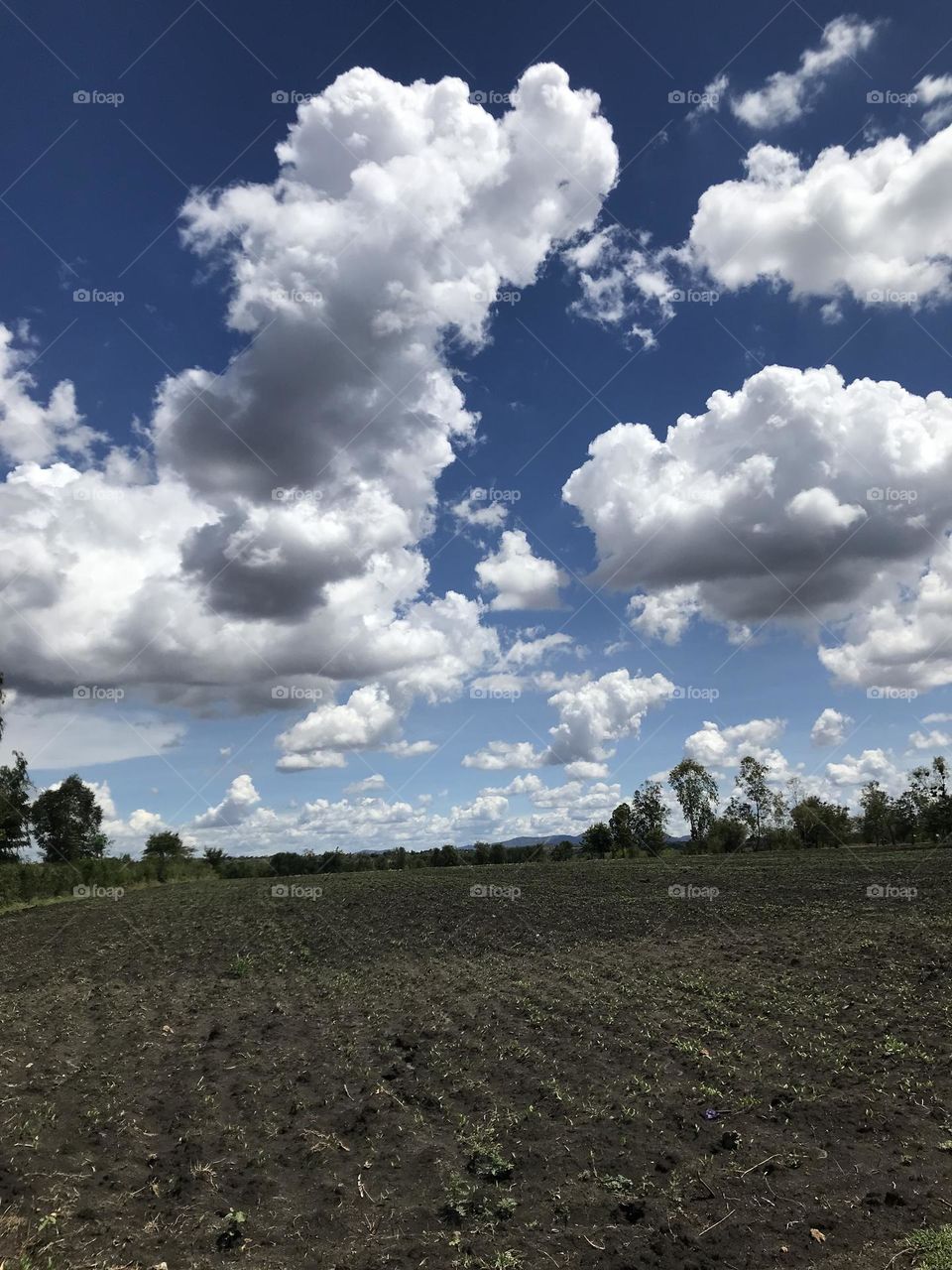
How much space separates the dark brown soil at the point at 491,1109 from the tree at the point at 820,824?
83.7 meters

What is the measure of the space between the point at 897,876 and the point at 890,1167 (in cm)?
3662

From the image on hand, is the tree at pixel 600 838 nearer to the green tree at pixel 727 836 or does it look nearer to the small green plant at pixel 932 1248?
the green tree at pixel 727 836

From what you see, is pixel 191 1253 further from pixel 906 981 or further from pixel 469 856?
pixel 469 856

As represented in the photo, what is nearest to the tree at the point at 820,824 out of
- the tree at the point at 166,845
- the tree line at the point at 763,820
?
the tree line at the point at 763,820

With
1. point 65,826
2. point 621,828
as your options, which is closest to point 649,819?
point 621,828


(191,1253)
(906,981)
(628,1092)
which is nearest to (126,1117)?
(191,1253)

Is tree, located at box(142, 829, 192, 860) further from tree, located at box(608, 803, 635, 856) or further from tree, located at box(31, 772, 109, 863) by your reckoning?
tree, located at box(608, 803, 635, 856)

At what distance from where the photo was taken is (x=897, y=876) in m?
39.2

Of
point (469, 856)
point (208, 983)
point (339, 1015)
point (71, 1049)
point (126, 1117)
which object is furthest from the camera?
point (469, 856)

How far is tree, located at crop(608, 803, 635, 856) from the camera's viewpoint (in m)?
105

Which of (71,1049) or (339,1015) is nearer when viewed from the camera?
(71,1049)

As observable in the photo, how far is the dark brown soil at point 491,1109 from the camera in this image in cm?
734

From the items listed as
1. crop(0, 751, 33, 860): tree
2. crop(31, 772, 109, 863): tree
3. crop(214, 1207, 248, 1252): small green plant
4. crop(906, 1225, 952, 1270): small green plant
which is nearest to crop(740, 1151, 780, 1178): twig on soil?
crop(906, 1225, 952, 1270): small green plant

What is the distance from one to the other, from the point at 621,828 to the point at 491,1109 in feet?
334
